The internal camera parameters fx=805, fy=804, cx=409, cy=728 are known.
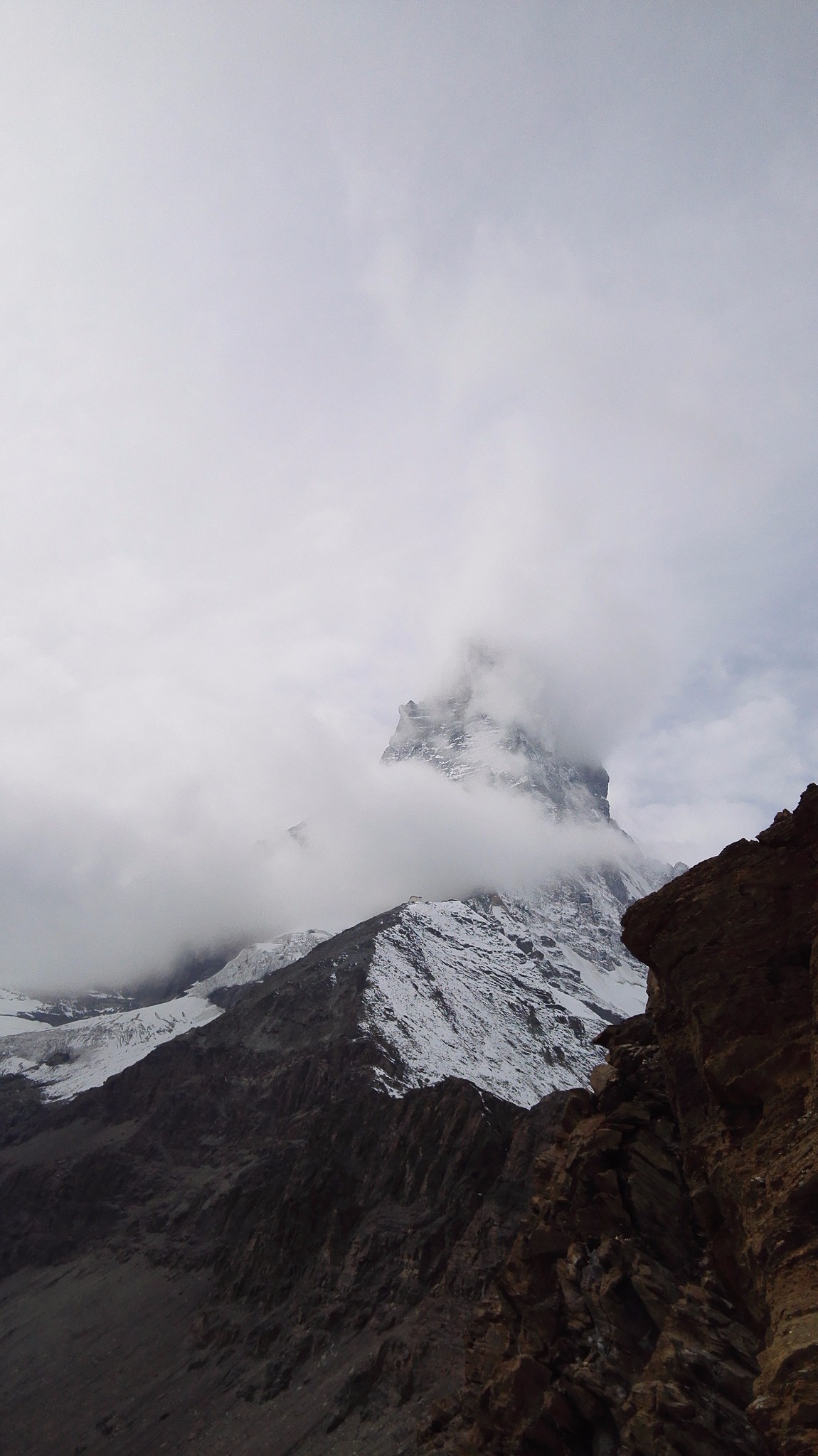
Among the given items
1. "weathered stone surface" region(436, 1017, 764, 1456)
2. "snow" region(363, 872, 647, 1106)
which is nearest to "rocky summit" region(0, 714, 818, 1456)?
"weathered stone surface" region(436, 1017, 764, 1456)

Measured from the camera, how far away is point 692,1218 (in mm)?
22562

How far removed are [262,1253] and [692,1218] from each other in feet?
308

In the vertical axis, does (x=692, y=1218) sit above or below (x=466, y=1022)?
below

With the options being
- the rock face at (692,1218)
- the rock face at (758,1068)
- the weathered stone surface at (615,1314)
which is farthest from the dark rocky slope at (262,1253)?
the rock face at (758,1068)

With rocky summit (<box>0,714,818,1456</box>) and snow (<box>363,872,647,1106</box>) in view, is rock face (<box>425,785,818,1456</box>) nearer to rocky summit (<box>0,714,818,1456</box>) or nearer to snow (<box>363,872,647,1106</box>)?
rocky summit (<box>0,714,818,1456</box>)

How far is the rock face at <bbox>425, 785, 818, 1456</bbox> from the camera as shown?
17.0 metres

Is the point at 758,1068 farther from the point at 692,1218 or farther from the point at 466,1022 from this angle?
the point at 466,1022

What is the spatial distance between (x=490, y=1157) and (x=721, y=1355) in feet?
277

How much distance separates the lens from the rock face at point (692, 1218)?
17.0 meters

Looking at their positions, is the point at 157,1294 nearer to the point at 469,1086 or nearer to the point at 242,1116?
the point at 242,1116

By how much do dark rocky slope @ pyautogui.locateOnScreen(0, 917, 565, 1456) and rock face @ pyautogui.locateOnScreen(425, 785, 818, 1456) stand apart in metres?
45.3

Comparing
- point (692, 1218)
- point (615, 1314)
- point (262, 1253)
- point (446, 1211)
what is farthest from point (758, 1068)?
point (262, 1253)

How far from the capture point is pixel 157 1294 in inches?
4112

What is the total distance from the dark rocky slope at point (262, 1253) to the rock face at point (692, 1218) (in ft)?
149
